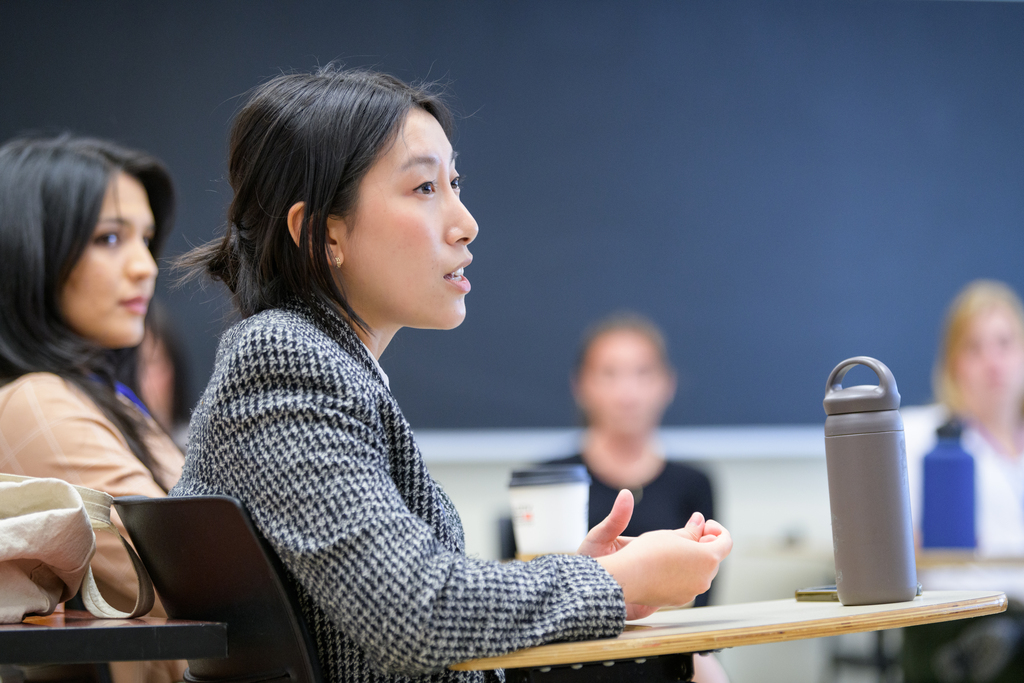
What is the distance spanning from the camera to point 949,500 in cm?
282

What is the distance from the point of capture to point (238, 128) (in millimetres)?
1175

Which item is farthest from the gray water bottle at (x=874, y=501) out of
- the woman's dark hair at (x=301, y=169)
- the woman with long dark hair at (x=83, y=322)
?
the woman with long dark hair at (x=83, y=322)

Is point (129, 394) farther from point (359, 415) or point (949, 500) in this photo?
point (949, 500)

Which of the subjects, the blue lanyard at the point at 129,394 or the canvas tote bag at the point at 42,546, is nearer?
the canvas tote bag at the point at 42,546

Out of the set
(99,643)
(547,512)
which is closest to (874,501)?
(547,512)

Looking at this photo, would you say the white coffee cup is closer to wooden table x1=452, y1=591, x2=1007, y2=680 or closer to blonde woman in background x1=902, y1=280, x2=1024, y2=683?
wooden table x1=452, y1=591, x2=1007, y2=680

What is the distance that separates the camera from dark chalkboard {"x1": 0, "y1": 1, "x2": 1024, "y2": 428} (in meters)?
3.67

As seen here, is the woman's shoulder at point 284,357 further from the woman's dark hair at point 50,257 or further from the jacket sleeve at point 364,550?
the woman's dark hair at point 50,257

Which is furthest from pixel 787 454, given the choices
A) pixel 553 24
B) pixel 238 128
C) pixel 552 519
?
pixel 238 128

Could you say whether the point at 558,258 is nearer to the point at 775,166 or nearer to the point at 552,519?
the point at 775,166

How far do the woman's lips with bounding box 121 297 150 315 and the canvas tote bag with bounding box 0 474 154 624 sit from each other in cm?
77

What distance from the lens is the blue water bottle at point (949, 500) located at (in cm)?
278

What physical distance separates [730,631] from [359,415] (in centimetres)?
39

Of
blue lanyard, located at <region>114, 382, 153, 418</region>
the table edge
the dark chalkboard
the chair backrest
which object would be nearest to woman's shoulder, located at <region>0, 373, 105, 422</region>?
blue lanyard, located at <region>114, 382, 153, 418</region>
